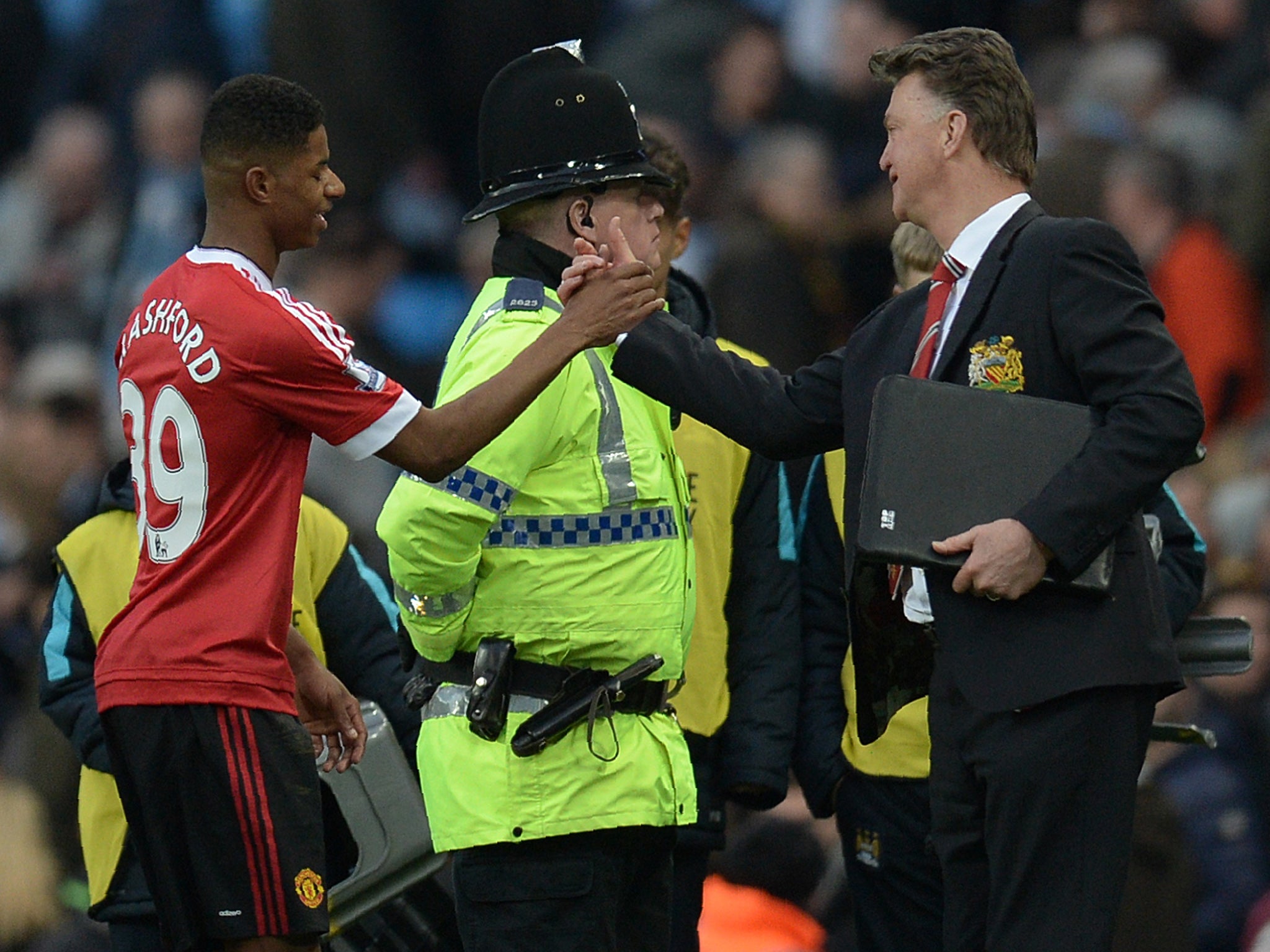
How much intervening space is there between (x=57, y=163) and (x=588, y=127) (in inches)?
280

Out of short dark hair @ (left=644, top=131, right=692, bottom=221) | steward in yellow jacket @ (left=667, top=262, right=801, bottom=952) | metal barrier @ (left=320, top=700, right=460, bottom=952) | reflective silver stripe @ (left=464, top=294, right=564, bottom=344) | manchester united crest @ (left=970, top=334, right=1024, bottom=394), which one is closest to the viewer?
manchester united crest @ (left=970, top=334, right=1024, bottom=394)

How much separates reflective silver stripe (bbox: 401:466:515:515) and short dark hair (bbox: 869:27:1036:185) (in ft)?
3.32

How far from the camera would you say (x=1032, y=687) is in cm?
344

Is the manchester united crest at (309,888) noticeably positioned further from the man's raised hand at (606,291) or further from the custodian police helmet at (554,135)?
the custodian police helmet at (554,135)

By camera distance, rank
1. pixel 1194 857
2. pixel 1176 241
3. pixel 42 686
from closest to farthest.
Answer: pixel 42 686
pixel 1194 857
pixel 1176 241

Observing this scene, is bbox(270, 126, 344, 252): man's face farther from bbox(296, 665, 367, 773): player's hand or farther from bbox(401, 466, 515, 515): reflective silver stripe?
bbox(296, 665, 367, 773): player's hand

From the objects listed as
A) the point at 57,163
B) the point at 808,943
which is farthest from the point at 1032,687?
the point at 57,163

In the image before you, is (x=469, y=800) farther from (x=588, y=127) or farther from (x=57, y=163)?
(x=57, y=163)

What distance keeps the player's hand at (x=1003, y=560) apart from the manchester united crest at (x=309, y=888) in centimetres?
119

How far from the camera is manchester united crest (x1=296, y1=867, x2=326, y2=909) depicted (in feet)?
12.0

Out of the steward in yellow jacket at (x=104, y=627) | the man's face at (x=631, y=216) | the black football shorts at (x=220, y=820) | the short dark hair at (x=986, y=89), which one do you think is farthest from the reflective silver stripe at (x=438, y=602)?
the short dark hair at (x=986, y=89)

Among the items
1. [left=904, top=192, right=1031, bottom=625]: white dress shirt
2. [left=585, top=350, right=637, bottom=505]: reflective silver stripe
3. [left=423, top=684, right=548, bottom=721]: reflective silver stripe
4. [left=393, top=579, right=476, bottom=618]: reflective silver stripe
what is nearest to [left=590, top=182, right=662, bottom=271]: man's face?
[left=585, top=350, right=637, bottom=505]: reflective silver stripe

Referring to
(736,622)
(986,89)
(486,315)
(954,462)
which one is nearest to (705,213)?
(736,622)

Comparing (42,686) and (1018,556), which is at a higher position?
Answer: (1018,556)
